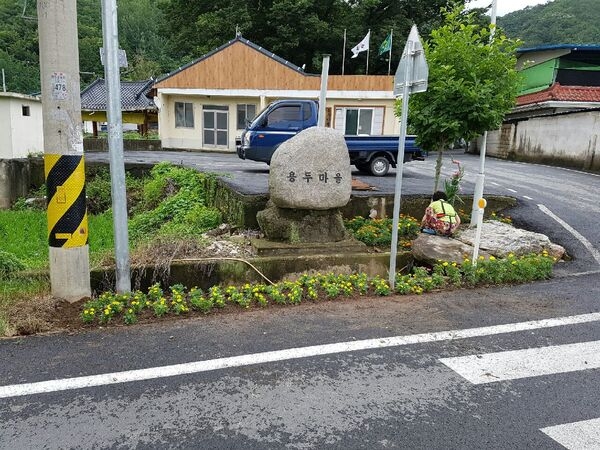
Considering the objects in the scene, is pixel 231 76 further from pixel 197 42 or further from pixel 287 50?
pixel 197 42

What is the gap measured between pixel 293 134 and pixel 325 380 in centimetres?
1036

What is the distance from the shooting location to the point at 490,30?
7.40 metres

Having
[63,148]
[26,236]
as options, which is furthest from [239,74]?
[63,148]

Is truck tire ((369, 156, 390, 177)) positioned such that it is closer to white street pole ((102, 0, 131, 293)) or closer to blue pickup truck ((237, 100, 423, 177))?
blue pickup truck ((237, 100, 423, 177))

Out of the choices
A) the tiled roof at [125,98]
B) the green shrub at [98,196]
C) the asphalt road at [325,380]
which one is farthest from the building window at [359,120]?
the asphalt road at [325,380]

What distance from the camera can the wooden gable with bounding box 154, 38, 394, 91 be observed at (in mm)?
22812

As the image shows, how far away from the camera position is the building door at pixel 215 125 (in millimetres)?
24406

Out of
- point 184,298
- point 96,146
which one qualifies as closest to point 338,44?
point 96,146

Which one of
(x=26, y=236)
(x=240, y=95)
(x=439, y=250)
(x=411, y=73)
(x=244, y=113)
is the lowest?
(x=26, y=236)

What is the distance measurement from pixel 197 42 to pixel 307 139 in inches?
1166

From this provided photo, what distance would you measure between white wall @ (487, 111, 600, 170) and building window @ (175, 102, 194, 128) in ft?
56.4

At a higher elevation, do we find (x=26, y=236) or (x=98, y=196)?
(x=98, y=196)

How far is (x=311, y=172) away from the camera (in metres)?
6.71

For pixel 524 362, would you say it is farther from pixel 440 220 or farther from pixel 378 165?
pixel 378 165
